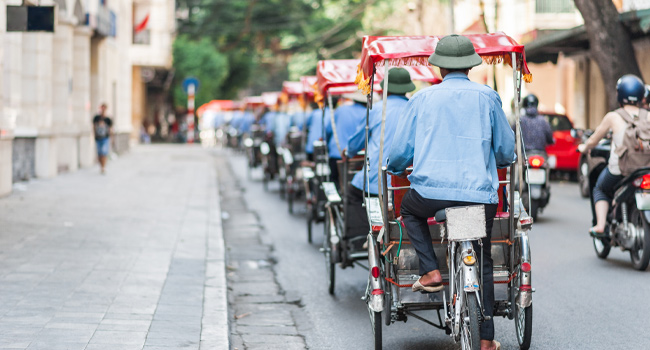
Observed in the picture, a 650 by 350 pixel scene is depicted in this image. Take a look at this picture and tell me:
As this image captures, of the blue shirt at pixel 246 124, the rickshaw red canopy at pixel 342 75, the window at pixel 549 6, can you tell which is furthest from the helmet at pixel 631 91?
the window at pixel 549 6

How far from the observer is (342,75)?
9.80 m

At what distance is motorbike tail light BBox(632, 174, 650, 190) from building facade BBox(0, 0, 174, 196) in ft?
29.1

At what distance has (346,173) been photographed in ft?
25.9

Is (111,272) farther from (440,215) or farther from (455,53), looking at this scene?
(455,53)

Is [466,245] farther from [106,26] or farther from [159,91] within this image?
[159,91]

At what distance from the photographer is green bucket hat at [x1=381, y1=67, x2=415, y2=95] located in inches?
280

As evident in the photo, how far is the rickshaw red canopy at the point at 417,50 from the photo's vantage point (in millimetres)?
5707

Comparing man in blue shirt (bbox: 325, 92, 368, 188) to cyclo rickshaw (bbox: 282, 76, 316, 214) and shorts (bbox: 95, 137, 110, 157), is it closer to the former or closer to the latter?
cyclo rickshaw (bbox: 282, 76, 316, 214)

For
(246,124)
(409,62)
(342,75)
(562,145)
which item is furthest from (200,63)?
(409,62)

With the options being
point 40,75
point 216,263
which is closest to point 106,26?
point 40,75

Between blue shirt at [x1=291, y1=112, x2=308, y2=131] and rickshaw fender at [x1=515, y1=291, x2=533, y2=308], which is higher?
blue shirt at [x1=291, y1=112, x2=308, y2=131]

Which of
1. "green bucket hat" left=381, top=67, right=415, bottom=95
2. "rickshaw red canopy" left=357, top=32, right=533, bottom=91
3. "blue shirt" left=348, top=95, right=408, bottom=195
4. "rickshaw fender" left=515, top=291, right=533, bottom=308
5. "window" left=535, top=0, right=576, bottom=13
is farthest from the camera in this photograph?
"window" left=535, top=0, right=576, bottom=13

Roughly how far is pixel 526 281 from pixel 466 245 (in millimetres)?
790

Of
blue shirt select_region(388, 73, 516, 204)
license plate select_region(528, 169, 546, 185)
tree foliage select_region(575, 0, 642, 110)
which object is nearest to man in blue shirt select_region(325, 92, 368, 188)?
license plate select_region(528, 169, 546, 185)
